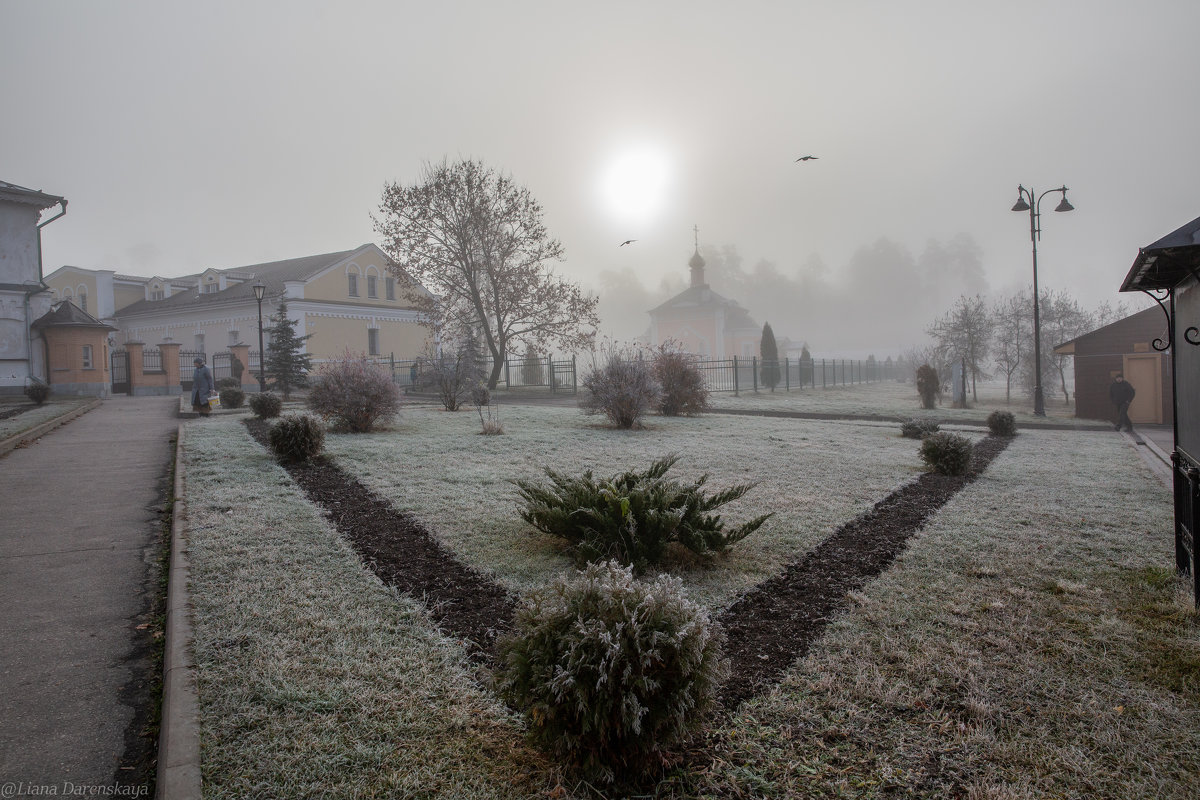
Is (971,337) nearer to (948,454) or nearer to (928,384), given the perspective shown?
(928,384)

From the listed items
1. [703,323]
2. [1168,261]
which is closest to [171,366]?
[1168,261]

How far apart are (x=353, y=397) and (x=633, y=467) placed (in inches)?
301

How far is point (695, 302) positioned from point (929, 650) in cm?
6151

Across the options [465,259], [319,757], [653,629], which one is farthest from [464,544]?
[465,259]

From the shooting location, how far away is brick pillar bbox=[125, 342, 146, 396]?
28.7 metres

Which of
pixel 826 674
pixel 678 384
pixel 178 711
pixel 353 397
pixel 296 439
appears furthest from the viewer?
pixel 678 384

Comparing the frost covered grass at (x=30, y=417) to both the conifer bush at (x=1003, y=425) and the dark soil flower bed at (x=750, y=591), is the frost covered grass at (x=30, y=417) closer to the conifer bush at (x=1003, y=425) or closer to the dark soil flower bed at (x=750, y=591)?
the dark soil flower bed at (x=750, y=591)

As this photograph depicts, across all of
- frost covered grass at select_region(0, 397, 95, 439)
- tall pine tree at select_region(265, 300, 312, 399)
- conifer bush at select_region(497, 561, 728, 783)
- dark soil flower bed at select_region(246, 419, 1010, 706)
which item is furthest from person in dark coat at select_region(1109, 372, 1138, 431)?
tall pine tree at select_region(265, 300, 312, 399)

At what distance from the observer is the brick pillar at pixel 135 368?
28.7 metres

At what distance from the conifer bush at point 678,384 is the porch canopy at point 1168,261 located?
41.3 ft

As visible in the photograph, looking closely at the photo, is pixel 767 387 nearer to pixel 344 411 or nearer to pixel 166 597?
pixel 344 411

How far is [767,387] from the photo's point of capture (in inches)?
1463

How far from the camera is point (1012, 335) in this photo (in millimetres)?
31500

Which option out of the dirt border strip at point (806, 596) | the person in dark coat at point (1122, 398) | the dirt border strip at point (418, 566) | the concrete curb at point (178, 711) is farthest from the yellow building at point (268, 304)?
the concrete curb at point (178, 711)
